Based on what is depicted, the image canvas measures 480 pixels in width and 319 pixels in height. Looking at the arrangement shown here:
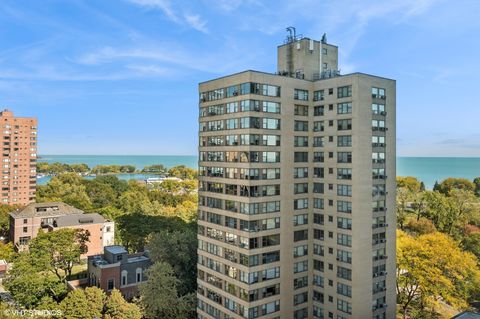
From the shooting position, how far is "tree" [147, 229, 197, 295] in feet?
229

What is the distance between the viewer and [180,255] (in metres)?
70.1

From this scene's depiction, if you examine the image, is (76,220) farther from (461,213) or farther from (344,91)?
(461,213)

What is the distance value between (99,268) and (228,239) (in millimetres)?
32822

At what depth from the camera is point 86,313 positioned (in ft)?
183

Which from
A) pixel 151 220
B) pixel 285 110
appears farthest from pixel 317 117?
Answer: pixel 151 220

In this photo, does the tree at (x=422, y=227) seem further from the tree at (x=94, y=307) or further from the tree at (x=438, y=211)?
the tree at (x=94, y=307)

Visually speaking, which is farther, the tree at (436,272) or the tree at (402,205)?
the tree at (402,205)

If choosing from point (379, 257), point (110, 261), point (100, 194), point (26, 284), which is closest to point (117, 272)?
point (110, 261)

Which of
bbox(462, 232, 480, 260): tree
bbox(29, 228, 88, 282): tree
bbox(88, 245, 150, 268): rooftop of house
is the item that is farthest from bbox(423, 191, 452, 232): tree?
bbox(29, 228, 88, 282): tree

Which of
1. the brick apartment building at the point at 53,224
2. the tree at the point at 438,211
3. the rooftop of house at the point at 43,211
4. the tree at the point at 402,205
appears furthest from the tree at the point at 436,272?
the rooftop of house at the point at 43,211

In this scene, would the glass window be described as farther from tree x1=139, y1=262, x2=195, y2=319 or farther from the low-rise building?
the low-rise building

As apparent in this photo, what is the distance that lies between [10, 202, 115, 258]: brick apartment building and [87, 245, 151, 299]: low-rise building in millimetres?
32315

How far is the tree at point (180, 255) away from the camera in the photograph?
69750 millimetres

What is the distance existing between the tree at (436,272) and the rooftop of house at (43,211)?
9804 centimetres
